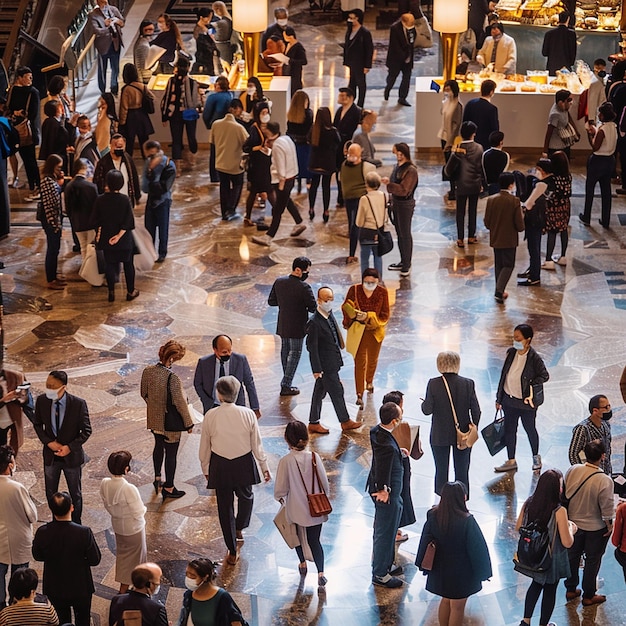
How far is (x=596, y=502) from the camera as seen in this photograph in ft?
25.0

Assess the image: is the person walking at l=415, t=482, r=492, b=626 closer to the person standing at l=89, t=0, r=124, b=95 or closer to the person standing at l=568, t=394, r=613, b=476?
the person standing at l=568, t=394, r=613, b=476

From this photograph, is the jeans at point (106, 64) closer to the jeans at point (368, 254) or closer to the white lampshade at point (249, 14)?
the white lampshade at point (249, 14)

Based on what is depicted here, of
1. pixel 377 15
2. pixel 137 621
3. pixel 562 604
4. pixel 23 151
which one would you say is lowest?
pixel 562 604

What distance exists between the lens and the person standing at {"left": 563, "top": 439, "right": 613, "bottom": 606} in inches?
298

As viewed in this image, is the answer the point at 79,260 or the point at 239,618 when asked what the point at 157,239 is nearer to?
the point at 79,260

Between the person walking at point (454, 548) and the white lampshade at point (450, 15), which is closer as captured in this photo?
the person walking at point (454, 548)

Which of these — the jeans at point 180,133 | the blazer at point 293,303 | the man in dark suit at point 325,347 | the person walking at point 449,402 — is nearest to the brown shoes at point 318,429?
the man in dark suit at point 325,347

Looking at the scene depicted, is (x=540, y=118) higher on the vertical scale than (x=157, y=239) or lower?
higher

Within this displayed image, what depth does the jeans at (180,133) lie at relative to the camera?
16547 mm

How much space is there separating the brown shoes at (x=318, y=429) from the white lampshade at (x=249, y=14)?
8.80 metres

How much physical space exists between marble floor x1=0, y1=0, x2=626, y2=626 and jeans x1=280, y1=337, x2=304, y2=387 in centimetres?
21

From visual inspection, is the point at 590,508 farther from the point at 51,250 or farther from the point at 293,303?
the point at 51,250

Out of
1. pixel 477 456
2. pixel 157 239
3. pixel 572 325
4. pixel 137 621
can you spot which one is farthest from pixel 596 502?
Result: pixel 157 239

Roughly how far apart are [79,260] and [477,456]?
5.95 m
